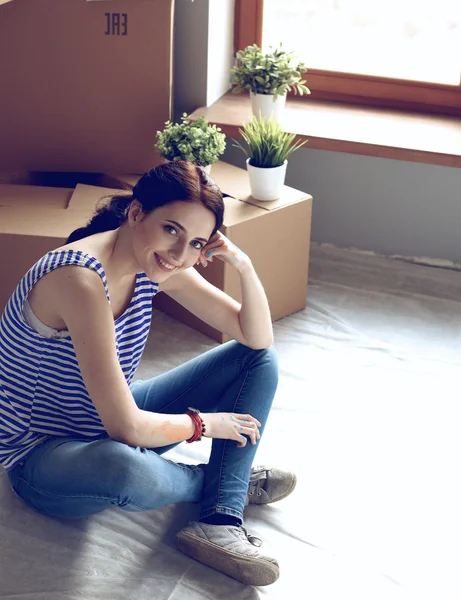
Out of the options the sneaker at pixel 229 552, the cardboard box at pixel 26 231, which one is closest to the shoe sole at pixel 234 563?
the sneaker at pixel 229 552

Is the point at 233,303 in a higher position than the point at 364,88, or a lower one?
lower

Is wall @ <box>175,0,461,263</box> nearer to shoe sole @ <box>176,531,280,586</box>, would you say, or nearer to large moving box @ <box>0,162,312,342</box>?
large moving box @ <box>0,162,312,342</box>

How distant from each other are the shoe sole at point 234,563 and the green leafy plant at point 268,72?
143cm

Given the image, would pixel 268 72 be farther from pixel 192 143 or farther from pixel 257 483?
pixel 257 483

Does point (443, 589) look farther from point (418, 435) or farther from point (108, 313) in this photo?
point (108, 313)

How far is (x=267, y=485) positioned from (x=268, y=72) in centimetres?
129

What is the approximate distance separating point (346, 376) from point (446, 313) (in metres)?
0.51

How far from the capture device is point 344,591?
1.60 m

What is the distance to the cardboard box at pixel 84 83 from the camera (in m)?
2.42

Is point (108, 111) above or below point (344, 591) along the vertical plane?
above

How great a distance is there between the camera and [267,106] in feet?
8.37

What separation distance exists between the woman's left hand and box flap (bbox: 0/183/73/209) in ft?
2.93

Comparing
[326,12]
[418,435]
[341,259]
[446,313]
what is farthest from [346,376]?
[326,12]

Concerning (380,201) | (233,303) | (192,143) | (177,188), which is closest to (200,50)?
(192,143)
